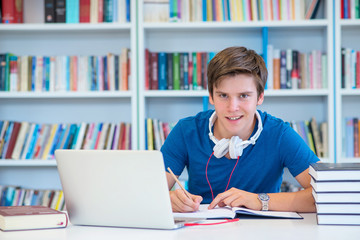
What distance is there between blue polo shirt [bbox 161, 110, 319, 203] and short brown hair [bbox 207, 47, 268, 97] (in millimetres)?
201

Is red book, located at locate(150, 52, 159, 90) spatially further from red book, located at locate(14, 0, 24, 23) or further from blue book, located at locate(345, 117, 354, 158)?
blue book, located at locate(345, 117, 354, 158)

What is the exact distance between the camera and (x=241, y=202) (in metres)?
1.50

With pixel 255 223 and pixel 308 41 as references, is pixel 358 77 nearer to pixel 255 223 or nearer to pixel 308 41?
pixel 308 41

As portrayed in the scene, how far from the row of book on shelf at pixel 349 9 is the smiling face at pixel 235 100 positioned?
1550mm

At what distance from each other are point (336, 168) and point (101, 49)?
7.50ft

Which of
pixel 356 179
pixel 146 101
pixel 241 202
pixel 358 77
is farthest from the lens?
pixel 146 101

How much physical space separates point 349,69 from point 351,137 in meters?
0.43

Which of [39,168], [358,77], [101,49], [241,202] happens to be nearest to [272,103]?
[358,77]

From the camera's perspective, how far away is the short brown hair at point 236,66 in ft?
5.53

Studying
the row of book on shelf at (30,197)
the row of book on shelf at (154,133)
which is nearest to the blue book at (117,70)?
the row of book on shelf at (154,133)

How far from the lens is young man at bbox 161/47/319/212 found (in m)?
1.70

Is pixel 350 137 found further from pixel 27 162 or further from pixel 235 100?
pixel 27 162

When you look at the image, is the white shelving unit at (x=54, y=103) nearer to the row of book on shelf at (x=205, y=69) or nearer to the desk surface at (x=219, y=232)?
the row of book on shelf at (x=205, y=69)

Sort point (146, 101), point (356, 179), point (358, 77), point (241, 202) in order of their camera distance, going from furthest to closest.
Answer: point (146, 101) → point (358, 77) → point (241, 202) → point (356, 179)
